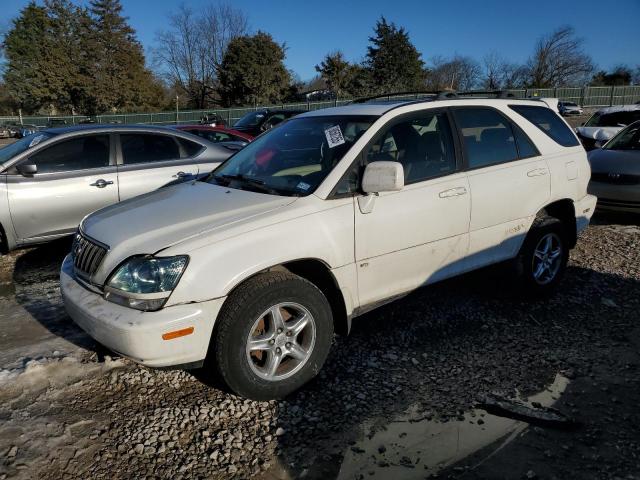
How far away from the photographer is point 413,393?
3.31m

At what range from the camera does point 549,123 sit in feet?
15.6

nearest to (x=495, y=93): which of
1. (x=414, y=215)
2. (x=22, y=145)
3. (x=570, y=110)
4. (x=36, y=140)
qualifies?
(x=414, y=215)

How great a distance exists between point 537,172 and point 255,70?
46101 millimetres

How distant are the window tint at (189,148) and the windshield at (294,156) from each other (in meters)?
2.50

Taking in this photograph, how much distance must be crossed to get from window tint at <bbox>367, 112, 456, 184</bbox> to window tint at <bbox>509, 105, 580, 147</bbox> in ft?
3.35

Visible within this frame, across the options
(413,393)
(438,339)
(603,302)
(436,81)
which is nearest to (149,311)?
(413,393)

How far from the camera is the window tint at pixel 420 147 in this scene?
12.1 ft

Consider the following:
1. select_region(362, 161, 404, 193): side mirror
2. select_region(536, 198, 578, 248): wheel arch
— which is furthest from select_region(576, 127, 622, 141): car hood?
select_region(362, 161, 404, 193): side mirror

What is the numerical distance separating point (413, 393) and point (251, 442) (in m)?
1.09

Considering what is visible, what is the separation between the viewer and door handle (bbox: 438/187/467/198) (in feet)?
12.4

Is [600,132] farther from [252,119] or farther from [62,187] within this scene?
[62,187]

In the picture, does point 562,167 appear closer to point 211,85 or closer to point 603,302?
Result: point 603,302

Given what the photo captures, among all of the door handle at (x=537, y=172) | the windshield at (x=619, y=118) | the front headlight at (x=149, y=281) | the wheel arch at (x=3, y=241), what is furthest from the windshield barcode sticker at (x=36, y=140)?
the windshield at (x=619, y=118)

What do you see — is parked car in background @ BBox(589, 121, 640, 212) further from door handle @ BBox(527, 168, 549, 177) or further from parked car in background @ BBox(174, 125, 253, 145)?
parked car in background @ BBox(174, 125, 253, 145)
